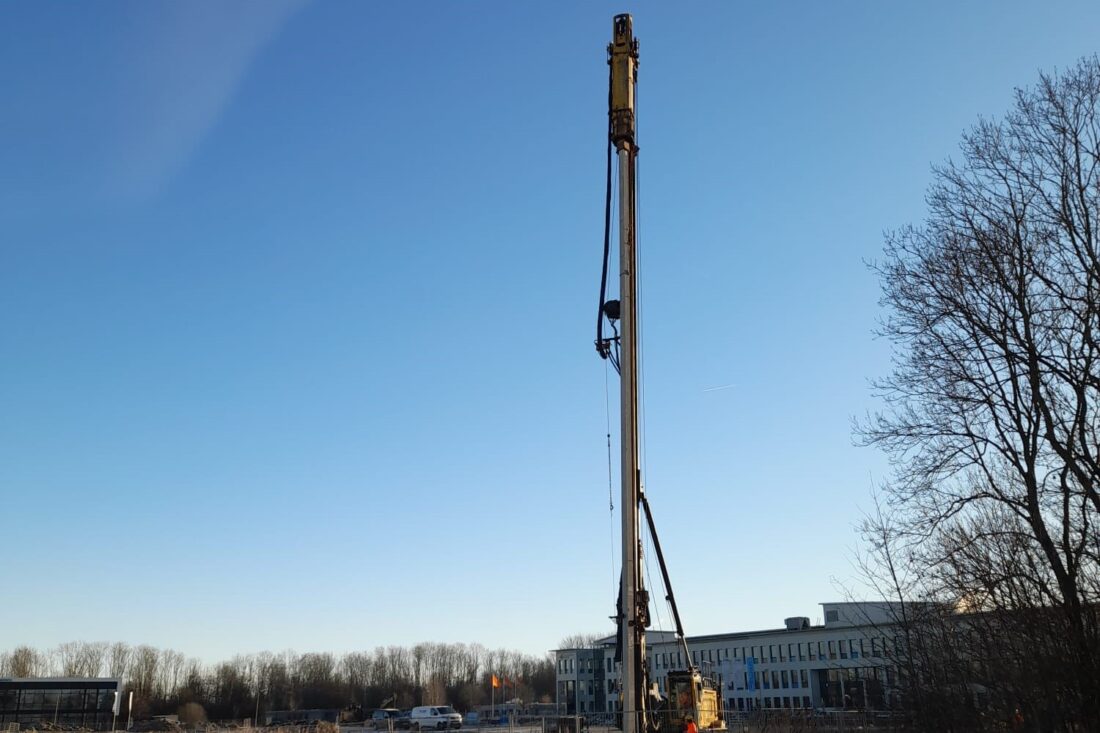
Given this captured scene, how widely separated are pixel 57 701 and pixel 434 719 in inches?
1055

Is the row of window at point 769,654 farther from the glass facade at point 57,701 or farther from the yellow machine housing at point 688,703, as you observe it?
the yellow machine housing at point 688,703

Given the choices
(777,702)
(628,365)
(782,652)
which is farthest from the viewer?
(782,652)

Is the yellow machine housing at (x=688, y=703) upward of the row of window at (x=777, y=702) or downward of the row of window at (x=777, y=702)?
upward

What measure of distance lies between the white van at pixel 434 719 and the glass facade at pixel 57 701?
67.7 feet

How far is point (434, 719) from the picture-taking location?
203 ft

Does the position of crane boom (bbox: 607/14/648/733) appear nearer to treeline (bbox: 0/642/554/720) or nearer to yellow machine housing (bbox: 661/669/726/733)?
yellow machine housing (bbox: 661/669/726/733)

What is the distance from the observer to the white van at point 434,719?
202 feet

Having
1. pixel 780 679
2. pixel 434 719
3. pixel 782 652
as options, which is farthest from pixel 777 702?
pixel 434 719

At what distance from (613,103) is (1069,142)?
988 centimetres

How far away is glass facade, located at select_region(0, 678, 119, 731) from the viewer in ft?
204

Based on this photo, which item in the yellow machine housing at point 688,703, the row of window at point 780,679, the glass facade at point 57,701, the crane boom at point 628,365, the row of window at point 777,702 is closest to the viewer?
the crane boom at point 628,365

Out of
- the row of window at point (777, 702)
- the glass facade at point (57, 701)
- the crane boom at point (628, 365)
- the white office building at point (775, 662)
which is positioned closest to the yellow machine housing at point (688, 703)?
the crane boom at point (628, 365)

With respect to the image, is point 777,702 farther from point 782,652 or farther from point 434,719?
point 434,719

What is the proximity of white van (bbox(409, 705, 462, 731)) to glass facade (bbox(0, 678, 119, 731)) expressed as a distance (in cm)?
2065
